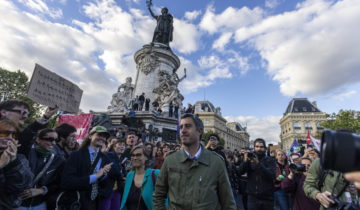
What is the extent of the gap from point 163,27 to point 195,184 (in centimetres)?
2980

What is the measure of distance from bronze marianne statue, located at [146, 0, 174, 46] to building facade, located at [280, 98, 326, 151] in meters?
57.8

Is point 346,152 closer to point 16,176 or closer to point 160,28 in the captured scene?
point 16,176

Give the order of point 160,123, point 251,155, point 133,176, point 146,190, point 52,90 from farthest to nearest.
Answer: point 160,123, point 52,90, point 251,155, point 133,176, point 146,190

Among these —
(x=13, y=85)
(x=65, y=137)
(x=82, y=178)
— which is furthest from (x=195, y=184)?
(x=13, y=85)

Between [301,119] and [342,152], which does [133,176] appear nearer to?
[342,152]

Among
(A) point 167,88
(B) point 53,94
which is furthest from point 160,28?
(B) point 53,94

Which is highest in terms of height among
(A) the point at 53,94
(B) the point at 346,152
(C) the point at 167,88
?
(C) the point at 167,88

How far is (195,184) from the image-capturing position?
2031mm

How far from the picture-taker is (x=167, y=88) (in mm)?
24078

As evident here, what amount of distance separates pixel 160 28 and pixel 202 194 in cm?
2948

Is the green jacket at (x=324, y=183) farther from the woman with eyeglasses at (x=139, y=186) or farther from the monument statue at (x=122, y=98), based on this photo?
the monument statue at (x=122, y=98)

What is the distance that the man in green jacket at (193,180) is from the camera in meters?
2.00

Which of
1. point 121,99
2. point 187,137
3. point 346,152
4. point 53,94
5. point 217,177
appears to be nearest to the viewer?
point 346,152

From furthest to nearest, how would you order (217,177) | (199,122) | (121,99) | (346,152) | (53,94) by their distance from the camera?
(121,99) → (53,94) → (199,122) → (217,177) → (346,152)
